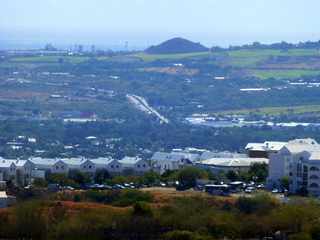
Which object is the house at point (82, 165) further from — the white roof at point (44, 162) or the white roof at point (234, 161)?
the white roof at point (234, 161)

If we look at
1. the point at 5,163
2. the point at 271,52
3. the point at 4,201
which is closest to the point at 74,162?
the point at 5,163

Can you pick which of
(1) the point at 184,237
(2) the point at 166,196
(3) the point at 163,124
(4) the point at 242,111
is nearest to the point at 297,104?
(4) the point at 242,111

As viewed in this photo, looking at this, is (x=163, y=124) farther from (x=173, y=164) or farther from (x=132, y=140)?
(x=173, y=164)

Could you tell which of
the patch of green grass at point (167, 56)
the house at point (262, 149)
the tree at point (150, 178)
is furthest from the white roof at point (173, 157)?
the patch of green grass at point (167, 56)

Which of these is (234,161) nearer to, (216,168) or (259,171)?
(216,168)

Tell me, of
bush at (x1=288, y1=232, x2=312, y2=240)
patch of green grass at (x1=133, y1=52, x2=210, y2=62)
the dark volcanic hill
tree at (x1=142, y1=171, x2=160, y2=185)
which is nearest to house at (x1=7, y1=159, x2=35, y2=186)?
tree at (x1=142, y1=171, x2=160, y2=185)

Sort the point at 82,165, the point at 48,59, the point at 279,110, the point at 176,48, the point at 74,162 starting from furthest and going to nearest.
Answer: the point at 176,48, the point at 48,59, the point at 279,110, the point at 74,162, the point at 82,165
